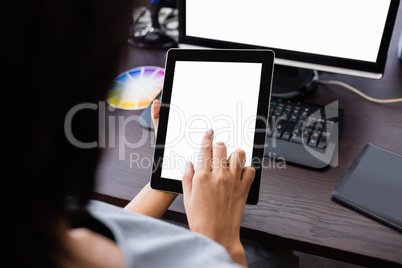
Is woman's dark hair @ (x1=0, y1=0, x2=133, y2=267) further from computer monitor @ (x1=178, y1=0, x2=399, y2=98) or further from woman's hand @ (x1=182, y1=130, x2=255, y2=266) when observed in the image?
computer monitor @ (x1=178, y1=0, x2=399, y2=98)

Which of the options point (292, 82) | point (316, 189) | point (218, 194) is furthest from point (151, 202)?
point (292, 82)

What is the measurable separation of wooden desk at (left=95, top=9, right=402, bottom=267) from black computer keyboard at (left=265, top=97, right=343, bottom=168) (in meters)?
0.02

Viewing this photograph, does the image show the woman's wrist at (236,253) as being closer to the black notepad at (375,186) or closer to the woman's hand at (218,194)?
the woman's hand at (218,194)

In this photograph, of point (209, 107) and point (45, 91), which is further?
point (209, 107)

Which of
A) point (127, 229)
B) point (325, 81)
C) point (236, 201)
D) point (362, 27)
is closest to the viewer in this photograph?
point (127, 229)

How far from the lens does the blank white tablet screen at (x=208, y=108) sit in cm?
56

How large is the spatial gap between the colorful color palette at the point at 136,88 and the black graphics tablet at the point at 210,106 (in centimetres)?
19

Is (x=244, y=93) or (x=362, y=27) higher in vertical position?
(x=362, y=27)

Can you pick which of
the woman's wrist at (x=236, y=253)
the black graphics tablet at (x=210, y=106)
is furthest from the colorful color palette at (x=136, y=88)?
the woman's wrist at (x=236, y=253)

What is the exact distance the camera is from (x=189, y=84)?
583mm

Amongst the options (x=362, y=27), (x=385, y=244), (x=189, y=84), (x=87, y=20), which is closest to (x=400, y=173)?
(x=385, y=244)

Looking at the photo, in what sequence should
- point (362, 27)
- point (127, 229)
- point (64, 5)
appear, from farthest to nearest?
1. point (362, 27)
2. point (127, 229)
3. point (64, 5)

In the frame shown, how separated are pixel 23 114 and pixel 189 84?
1.10 ft

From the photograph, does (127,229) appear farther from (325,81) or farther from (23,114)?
(325,81)
